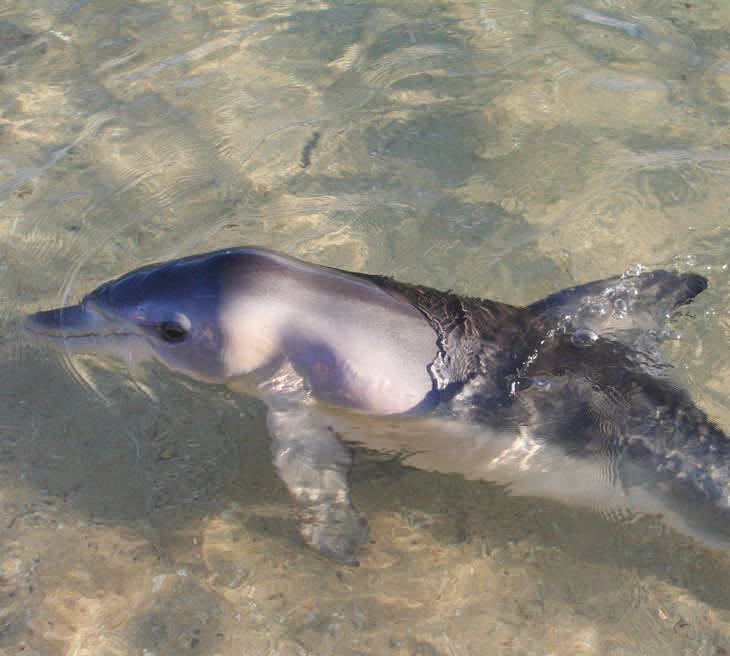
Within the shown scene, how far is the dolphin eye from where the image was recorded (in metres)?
4.23

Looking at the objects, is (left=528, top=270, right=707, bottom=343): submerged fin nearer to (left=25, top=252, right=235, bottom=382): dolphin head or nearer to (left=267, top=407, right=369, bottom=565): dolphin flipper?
(left=267, top=407, right=369, bottom=565): dolphin flipper

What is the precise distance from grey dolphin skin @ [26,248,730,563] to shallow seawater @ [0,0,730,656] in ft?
0.65

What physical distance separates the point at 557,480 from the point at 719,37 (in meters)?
5.58

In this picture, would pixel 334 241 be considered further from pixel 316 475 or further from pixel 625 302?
pixel 625 302

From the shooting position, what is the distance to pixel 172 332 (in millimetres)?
4270

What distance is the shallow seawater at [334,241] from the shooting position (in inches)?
147

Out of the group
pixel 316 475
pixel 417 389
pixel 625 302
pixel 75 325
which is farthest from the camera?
pixel 625 302

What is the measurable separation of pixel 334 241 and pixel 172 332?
170 cm

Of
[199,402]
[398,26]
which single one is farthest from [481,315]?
[398,26]

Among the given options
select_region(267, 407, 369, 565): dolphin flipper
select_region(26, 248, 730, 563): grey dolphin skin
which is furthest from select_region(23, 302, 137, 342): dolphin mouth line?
select_region(267, 407, 369, 565): dolphin flipper

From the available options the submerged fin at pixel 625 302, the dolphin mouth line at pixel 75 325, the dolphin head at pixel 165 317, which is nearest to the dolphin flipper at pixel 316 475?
the dolphin head at pixel 165 317

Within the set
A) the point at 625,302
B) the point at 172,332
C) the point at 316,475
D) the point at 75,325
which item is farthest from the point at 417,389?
the point at 75,325

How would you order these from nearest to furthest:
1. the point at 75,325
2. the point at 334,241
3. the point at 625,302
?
1. the point at 75,325
2. the point at 625,302
3. the point at 334,241

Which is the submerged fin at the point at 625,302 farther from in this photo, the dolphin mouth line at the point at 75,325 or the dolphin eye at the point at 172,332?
the dolphin mouth line at the point at 75,325
